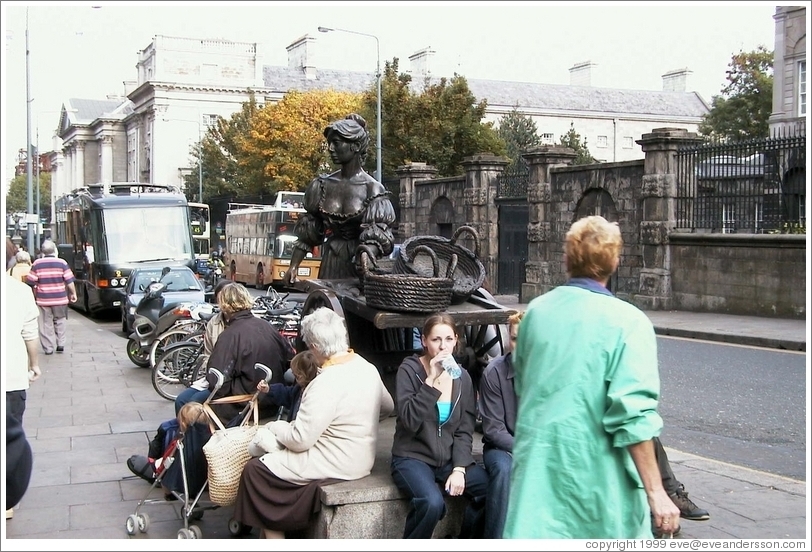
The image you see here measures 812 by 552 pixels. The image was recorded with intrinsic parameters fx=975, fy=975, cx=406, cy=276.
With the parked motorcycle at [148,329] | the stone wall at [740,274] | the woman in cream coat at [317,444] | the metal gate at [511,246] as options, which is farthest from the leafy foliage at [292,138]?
the woman in cream coat at [317,444]

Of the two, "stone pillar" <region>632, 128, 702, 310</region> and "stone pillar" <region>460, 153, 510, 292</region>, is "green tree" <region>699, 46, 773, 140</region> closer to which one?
"stone pillar" <region>460, 153, 510, 292</region>

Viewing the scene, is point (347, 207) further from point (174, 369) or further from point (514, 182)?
point (514, 182)

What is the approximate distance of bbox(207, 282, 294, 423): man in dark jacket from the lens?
6.57 meters

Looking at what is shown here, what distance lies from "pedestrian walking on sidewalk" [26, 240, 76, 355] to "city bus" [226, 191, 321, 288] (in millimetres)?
15779

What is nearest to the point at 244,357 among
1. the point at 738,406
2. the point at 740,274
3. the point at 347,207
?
the point at 347,207

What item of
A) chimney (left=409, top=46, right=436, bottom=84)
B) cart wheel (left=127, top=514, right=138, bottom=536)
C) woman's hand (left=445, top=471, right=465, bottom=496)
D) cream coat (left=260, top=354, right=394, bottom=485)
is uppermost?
chimney (left=409, top=46, right=436, bottom=84)

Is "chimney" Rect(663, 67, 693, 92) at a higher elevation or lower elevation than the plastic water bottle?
higher

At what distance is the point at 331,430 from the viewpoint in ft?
17.0

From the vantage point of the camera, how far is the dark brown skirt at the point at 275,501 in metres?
5.15

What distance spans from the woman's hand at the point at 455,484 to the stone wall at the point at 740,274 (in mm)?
16020

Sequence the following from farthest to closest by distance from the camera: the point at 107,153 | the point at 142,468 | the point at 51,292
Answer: the point at 107,153 < the point at 51,292 < the point at 142,468

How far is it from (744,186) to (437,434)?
58.6 feet

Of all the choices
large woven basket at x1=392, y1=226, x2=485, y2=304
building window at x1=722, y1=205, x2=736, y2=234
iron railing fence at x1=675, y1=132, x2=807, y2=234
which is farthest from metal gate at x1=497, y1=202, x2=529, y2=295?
large woven basket at x1=392, y1=226, x2=485, y2=304

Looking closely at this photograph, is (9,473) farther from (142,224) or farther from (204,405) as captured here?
(142,224)
